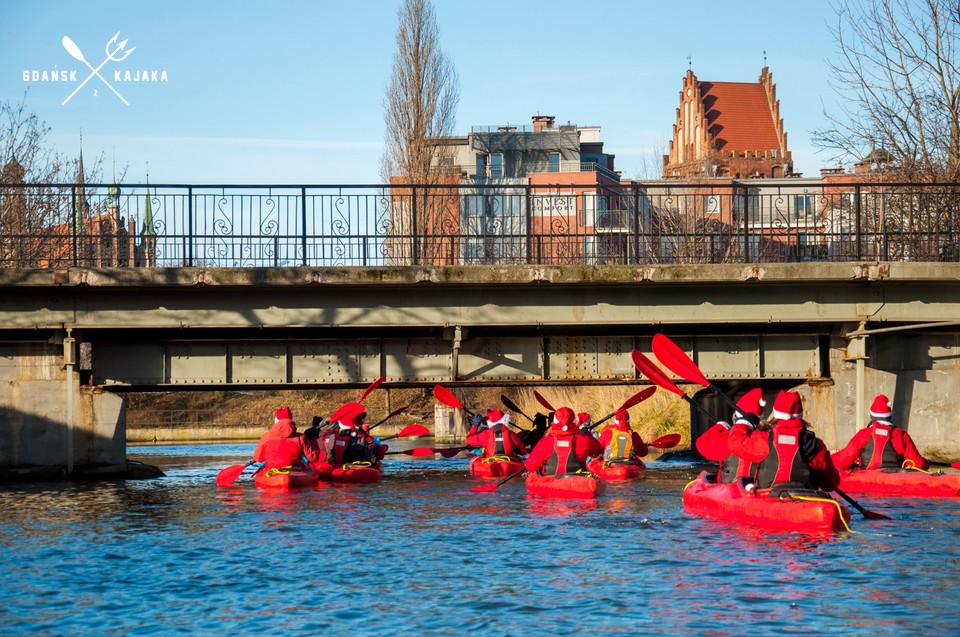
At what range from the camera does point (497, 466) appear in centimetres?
2548

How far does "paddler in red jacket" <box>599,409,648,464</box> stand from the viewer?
25.1 metres

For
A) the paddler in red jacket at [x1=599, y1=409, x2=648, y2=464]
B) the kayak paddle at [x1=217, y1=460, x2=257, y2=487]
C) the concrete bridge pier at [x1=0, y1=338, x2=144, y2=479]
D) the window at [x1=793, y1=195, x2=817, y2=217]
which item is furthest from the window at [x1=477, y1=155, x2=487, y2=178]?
the concrete bridge pier at [x1=0, y1=338, x2=144, y2=479]

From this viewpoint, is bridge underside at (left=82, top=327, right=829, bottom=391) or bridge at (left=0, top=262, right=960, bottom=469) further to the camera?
bridge underside at (left=82, top=327, right=829, bottom=391)

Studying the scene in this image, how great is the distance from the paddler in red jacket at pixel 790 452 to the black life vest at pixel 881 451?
14.8ft

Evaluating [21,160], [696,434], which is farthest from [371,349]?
[21,160]

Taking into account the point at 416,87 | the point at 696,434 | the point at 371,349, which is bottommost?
the point at 696,434

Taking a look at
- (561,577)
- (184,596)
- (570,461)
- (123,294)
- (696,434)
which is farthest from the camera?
(696,434)

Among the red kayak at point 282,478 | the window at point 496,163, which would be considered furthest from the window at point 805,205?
the window at point 496,163

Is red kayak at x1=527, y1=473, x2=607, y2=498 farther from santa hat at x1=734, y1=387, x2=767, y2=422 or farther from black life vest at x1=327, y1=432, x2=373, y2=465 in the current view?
black life vest at x1=327, y1=432, x2=373, y2=465

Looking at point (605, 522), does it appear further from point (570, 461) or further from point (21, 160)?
point (21, 160)

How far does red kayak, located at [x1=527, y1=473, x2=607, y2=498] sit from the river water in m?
0.27

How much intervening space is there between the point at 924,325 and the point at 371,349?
10350 mm

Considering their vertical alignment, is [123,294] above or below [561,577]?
above

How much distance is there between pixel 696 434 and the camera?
107 ft
